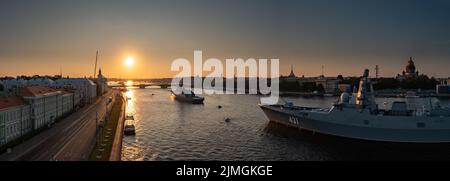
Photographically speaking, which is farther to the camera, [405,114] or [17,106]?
[405,114]

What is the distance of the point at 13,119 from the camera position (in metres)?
27.2

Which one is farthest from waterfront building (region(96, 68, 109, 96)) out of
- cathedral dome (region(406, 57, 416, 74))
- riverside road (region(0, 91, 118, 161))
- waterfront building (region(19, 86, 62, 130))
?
cathedral dome (region(406, 57, 416, 74))

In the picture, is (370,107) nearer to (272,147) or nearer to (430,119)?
(430,119)

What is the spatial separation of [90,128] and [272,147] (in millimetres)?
16267

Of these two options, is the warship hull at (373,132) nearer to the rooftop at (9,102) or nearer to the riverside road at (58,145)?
the riverside road at (58,145)

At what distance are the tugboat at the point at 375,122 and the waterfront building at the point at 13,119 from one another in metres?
24.5

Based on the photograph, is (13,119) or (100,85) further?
(100,85)

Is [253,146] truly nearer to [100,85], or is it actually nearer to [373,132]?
→ [373,132]

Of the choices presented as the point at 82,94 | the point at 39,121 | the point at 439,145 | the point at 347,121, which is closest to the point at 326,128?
the point at 347,121

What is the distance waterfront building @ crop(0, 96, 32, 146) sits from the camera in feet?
81.6

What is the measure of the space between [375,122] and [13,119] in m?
28.6

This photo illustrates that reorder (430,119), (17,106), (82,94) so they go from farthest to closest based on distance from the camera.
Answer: (82,94), (430,119), (17,106)

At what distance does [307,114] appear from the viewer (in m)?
37.3

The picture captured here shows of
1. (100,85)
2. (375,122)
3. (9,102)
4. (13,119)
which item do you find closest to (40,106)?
(9,102)
